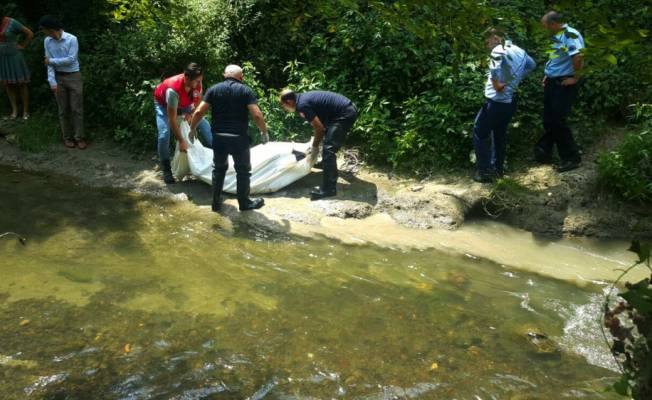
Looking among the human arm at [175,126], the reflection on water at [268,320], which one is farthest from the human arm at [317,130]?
the human arm at [175,126]

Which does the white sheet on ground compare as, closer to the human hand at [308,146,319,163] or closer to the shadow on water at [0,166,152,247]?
the human hand at [308,146,319,163]

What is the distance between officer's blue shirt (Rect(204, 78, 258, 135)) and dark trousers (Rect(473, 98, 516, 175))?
8.66ft

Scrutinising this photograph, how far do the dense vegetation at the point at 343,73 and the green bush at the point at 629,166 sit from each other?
776 mm

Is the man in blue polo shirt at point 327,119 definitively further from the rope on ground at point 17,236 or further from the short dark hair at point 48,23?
the short dark hair at point 48,23

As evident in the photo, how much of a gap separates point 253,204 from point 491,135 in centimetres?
298

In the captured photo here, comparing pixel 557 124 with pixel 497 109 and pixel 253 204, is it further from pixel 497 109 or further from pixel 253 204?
pixel 253 204

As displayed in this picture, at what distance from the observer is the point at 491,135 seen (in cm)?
739

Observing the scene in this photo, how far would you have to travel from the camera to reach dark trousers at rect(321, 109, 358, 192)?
7.21 metres

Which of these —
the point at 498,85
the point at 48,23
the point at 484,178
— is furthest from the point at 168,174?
the point at 498,85

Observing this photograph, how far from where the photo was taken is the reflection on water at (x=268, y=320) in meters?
4.07

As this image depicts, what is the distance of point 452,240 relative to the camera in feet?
21.3

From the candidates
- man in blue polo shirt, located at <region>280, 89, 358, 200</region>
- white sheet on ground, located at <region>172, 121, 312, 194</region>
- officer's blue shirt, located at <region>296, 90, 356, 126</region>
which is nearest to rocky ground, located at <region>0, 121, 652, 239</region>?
white sheet on ground, located at <region>172, 121, 312, 194</region>

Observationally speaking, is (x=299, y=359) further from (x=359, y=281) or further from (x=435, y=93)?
(x=435, y=93)

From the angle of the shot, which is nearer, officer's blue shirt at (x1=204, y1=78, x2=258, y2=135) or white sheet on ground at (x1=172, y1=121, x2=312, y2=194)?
officer's blue shirt at (x1=204, y1=78, x2=258, y2=135)
